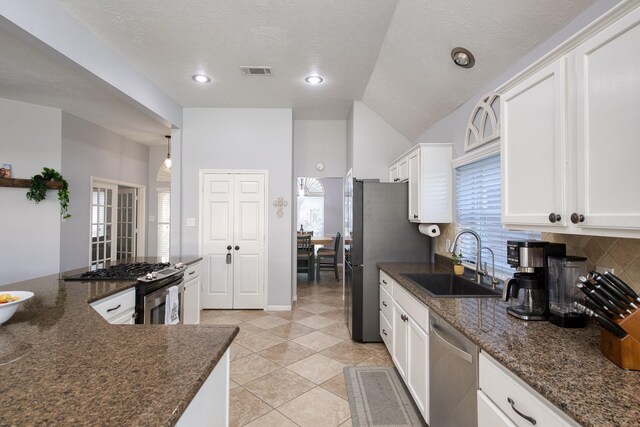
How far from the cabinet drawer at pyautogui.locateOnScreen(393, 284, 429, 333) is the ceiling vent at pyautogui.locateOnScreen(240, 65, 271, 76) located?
2.60 metres

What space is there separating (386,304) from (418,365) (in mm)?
909

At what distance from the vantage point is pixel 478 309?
1.62 meters

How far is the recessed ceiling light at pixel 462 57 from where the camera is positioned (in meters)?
2.21

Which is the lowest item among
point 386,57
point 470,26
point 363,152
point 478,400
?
point 478,400

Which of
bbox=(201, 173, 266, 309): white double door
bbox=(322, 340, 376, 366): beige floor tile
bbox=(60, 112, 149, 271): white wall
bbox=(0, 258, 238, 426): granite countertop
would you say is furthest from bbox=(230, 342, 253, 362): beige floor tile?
bbox=(60, 112, 149, 271): white wall

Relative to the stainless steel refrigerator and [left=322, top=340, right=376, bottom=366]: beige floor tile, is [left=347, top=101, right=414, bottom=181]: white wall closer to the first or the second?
the stainless steel refrigerator

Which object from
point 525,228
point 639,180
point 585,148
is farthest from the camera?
point 525,228

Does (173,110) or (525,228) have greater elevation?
(173,110)

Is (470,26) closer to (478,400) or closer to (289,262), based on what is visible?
(478,400)

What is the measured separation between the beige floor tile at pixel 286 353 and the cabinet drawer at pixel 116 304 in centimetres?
136

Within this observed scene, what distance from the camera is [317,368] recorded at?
268 cm

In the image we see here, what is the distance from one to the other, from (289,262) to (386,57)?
2.91 metres

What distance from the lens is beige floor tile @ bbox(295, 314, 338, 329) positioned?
3.76 m

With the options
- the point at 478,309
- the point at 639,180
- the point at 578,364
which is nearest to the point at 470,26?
the point at 639,180
